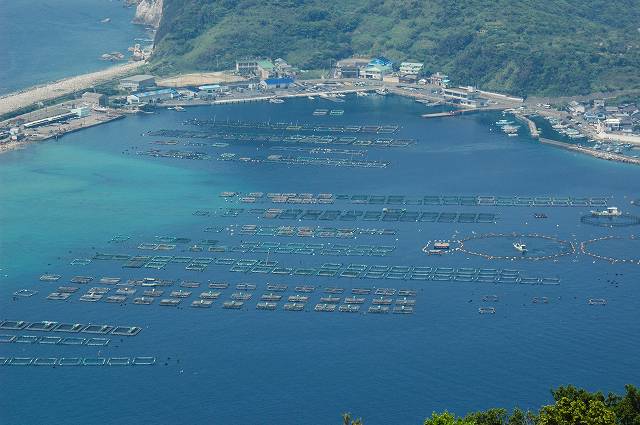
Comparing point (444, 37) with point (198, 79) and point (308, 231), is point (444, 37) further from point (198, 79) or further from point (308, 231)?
point (308, 231)

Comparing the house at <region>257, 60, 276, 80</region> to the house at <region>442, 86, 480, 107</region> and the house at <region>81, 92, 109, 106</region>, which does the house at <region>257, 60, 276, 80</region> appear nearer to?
the house at <region>81, 92, 109, 106</region>

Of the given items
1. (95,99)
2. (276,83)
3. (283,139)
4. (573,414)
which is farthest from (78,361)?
(276,83)

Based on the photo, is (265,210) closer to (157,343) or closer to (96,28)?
(157,343)

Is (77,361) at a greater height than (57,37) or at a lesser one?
greater

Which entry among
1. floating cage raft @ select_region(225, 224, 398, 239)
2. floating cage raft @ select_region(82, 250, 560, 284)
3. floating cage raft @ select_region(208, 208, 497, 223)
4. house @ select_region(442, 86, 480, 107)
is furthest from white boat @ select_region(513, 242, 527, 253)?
house @ select_region(442, 86, 480, 107)

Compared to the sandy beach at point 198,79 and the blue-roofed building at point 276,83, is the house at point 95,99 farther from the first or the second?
the blue-roofed building at point 276,83

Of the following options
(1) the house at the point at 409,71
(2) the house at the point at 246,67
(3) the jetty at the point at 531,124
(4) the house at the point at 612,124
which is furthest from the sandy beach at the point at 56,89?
(4) the house at the point at 612,124
